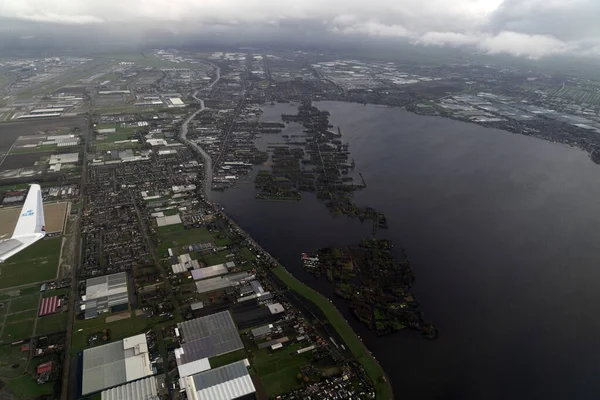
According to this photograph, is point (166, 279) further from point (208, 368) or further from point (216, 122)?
point (216, 122)

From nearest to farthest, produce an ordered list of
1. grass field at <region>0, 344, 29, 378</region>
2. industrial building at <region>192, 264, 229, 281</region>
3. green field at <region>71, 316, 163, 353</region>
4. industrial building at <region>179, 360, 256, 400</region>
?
1. industrial building at <region>179, 360, 256, 400</region>
2. grass field at <region>0, 344, 29, 378</region>
3. green field at <region>71, 316, 163, 353</region>
4. industrial building at <region>192, 264, 229, 281</region>

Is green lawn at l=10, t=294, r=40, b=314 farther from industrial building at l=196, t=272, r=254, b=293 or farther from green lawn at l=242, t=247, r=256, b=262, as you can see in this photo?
green lawn at l=242, t=247, r=256, b=262

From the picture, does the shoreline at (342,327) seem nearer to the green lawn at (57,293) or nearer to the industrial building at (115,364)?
the industrial building at (115,364)

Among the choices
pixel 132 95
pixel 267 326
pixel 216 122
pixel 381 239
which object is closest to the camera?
pixel 267 326

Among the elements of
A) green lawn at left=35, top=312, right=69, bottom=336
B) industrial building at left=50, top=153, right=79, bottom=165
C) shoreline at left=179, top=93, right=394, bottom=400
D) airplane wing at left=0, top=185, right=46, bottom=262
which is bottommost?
shoreline at left=179, top=93, right=394, bottom=400

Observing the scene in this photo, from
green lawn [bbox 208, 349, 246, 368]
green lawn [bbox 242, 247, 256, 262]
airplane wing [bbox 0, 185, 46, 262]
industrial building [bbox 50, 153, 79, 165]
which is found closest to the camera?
green lawn [bbox 208, 349, 246, 368]

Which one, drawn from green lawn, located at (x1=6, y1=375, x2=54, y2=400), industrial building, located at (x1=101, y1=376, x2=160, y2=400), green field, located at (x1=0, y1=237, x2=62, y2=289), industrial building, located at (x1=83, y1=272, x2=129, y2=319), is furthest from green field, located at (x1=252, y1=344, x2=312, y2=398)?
green field, located at (x1=0, y1=237, x2=62, y2=289)

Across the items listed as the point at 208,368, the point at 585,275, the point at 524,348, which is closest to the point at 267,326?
the point at 208,368
